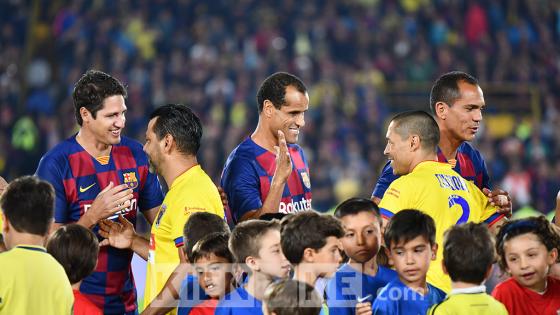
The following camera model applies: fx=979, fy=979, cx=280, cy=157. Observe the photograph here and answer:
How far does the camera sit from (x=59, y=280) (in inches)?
187

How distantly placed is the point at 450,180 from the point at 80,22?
14428mm

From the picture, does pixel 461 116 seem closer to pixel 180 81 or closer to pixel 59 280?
pixel 59 280

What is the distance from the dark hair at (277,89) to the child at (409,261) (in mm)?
1761

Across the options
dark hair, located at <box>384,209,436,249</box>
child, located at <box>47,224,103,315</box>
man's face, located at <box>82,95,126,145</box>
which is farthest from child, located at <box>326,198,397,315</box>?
man's face, located at <box>82,95,126,145</box>

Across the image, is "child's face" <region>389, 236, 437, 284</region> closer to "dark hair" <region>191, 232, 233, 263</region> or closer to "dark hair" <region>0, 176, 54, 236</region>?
"dark hair" <region>191, 232, 233, 263</region>

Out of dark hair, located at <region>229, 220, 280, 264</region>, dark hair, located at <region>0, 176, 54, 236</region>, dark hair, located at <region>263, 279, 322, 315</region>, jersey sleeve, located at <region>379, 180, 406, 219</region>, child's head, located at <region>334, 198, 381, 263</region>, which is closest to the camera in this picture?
dark hair, located at <region>263, 279, 322, 315</region>

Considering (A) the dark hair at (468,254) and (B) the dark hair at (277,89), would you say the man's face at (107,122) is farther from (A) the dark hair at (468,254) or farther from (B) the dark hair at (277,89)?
(A) the dark hair at (468,254)

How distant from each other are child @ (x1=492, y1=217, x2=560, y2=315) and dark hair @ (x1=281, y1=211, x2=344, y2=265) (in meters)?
1.06

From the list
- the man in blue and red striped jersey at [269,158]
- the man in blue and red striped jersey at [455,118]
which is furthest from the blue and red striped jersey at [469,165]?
the man in blue and red striped jersey at [269,158]

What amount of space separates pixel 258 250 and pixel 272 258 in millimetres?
91

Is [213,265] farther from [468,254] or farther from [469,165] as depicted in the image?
[469,165]

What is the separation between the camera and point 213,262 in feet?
17.7

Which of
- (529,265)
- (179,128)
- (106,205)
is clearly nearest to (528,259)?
(529,265)

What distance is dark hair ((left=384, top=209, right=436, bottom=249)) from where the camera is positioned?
17.6 feet
